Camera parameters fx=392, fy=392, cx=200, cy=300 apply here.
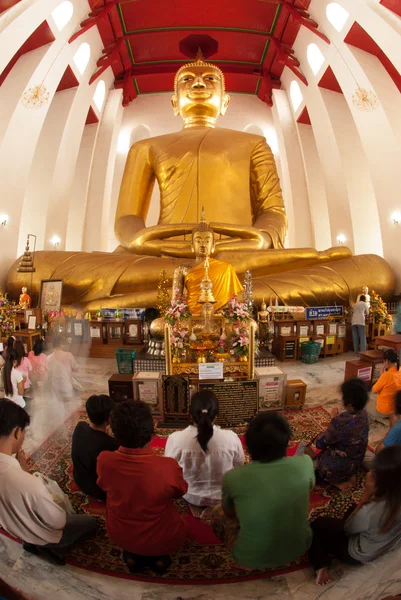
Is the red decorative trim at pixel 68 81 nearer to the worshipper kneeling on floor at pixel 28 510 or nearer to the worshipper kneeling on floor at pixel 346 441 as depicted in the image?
the worshipper kneeling on floor at pixel 28 510

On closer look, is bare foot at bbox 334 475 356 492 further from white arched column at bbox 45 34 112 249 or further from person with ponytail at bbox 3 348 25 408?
white arched column at bbox 45 34 112 249

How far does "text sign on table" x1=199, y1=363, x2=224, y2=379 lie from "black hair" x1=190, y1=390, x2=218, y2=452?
1.25 m

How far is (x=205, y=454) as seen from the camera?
6.47ft

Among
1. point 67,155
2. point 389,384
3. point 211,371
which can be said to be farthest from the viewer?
point 67,155

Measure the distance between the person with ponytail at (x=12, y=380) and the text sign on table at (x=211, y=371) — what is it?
4.76ft

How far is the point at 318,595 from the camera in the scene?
152 centimetres

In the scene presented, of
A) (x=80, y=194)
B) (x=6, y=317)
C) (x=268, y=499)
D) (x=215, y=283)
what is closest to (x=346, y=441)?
(x=268, y=499)

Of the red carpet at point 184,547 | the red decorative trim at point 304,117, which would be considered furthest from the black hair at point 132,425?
the red decorative trim at point 304,117

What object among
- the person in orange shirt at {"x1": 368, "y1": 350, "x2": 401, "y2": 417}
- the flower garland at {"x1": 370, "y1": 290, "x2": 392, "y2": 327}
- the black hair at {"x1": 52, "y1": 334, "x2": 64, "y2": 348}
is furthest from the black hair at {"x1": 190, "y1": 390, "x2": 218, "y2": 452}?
the flower garland at {"x1": 370, "y1": 290, "x2": 392, "y2": 327}

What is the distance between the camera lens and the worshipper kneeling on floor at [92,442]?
78.9 inches

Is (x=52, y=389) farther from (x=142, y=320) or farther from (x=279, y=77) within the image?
(x=279, y=77)

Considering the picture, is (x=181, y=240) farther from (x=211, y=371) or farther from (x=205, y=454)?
(x=205, y=454)

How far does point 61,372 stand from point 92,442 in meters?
1.89

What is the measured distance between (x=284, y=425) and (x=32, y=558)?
126 cm
